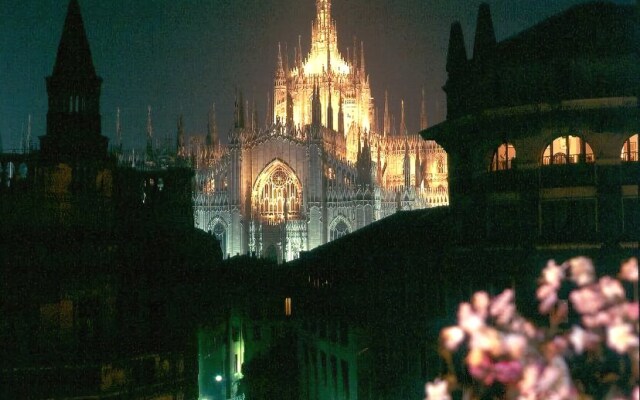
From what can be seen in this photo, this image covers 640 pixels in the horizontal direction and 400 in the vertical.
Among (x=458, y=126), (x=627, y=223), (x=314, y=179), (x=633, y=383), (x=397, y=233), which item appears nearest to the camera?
(x=633, y=383)

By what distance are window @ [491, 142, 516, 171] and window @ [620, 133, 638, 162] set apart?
11.0ft

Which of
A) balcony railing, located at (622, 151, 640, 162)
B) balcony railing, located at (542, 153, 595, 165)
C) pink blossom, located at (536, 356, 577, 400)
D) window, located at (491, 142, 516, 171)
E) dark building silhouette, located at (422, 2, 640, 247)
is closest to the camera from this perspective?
pink blossom, located at (536, 356, 577, 400)

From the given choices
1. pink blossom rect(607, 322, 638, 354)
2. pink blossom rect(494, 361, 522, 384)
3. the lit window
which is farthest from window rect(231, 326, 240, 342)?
pink blossom rect(607, 322, 638, 354)

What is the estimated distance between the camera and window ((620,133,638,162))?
28.5 m

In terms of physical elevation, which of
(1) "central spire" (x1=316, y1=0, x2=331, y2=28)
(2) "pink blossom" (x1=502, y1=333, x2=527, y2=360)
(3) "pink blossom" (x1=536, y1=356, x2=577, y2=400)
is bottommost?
(3) "pink blossom" (x1=536, y1=356, x2=577, y2=400)

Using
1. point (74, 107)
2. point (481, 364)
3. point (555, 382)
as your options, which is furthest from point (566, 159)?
point (74, 107)

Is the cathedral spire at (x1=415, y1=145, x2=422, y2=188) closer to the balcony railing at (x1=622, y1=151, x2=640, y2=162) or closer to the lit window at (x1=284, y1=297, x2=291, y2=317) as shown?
the lit window at (x1=284, y1=297, x2=291, y2=317)

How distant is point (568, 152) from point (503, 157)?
220 cm

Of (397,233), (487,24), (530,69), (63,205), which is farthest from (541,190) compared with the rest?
(63,205)

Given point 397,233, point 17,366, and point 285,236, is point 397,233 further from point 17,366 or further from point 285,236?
point 285,236

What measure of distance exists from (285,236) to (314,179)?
6.11 meters

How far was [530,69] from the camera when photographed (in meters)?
29.9

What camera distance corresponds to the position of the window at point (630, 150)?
2850 cm

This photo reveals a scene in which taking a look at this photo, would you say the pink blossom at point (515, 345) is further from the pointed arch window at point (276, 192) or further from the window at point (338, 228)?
the pointed arch window at point (276, 192)
